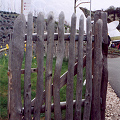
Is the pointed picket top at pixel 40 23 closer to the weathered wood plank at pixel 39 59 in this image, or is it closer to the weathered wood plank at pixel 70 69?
the weathered wood plank at pixel 39 59

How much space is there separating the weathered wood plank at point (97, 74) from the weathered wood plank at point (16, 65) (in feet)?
3.26

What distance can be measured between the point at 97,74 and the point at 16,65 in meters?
1.11

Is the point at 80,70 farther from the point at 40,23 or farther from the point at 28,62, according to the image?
the point at 40,23

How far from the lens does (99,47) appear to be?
243 cm

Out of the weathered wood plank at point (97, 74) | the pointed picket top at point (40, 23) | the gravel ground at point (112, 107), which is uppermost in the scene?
the pointed picket top at point (40, 23)

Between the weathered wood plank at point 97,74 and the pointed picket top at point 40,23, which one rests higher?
the pointed picket top at point 40,23

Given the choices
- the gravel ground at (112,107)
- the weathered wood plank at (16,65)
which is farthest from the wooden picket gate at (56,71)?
the gravel ground at (112,107)

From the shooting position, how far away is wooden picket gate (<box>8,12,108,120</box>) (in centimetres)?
211

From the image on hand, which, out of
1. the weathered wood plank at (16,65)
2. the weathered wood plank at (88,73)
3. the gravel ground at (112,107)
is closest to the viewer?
the weathered wood plank at (16,65)

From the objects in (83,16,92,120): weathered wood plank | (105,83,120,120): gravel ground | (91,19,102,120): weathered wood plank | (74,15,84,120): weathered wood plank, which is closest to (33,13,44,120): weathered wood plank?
(74,15,84,120): weathered wood plank

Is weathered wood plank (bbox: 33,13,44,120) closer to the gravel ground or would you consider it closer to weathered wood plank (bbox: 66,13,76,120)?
weathered wood plank (bbox: 66,13,76,120)

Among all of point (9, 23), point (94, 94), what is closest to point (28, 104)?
point (94, 94)

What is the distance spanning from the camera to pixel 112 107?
3408mm

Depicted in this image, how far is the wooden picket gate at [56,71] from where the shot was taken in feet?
6.92
